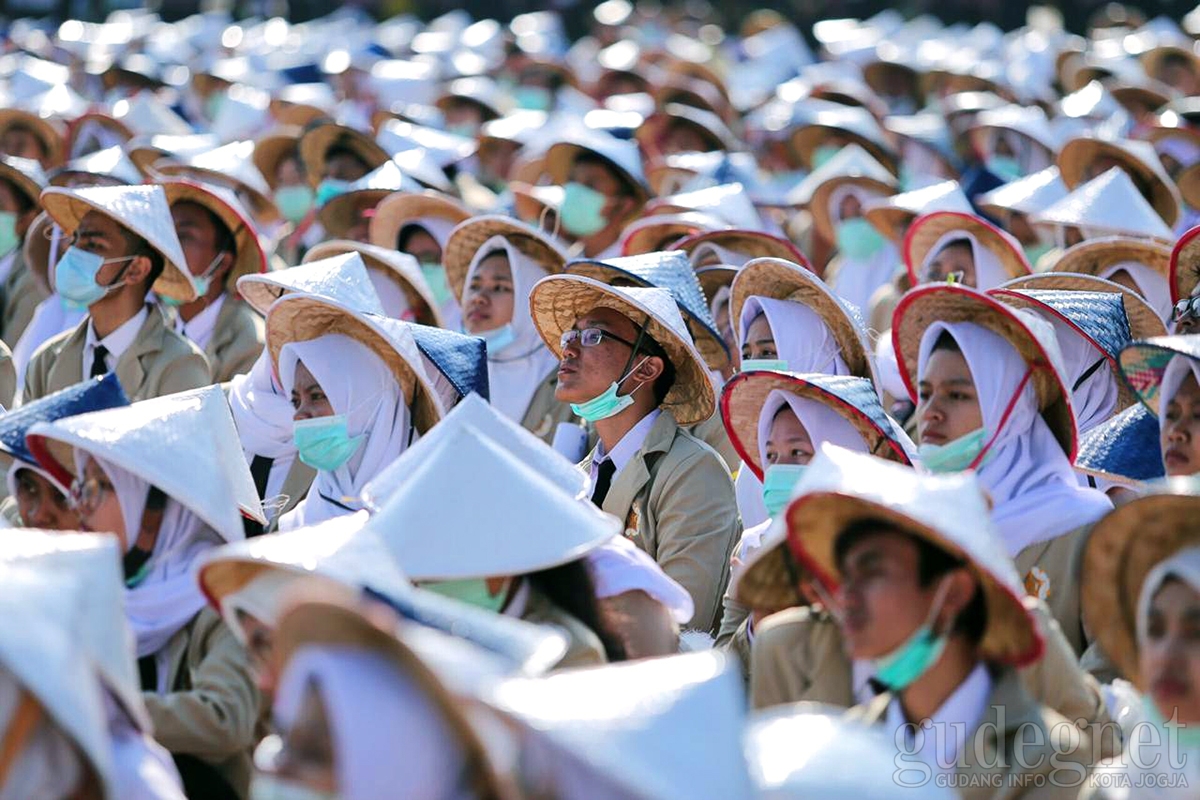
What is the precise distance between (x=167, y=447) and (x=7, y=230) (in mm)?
5848

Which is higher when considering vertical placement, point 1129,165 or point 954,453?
point 954,453

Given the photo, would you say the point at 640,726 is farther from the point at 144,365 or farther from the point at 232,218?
the point at 232,218

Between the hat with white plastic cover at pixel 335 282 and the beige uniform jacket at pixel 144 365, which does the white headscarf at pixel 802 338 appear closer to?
the hat with white plastic cover at pixel 335 282

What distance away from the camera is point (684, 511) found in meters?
5.73

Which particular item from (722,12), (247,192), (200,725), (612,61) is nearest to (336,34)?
(612,61)

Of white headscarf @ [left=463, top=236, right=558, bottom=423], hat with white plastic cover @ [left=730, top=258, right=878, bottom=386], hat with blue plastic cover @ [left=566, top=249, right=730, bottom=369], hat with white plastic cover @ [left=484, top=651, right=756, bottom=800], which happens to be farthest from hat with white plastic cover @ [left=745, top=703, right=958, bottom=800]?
white headscarf @ [left=463, top=236, right=558, bottom=423]

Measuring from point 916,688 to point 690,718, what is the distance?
0.98 metres

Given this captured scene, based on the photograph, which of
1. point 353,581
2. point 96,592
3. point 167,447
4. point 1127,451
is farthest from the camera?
point 1127,451

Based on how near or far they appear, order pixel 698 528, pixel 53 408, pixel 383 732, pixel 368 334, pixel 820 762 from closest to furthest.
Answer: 1. pixel 383 732
2. pixel 820 762
3. pixel 53 408
4. pixel 698 528
5. pixel 368 334

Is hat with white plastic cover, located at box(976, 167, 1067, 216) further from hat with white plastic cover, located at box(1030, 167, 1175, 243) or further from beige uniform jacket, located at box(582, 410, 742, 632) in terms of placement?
beige uniform jacket, located at box(582, 410, 742, 632)

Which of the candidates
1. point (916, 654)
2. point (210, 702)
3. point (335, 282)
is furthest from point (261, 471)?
point (916, 654)

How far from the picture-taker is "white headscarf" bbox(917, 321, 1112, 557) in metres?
4.92

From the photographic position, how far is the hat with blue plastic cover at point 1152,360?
4.85 metres

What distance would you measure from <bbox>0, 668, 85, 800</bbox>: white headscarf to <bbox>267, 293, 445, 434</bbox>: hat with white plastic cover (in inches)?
101
